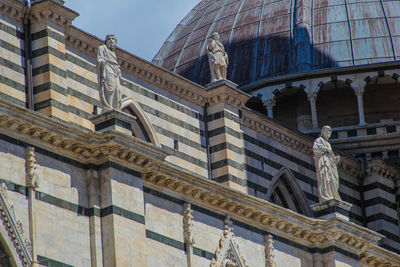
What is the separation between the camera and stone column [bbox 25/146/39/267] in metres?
20.9

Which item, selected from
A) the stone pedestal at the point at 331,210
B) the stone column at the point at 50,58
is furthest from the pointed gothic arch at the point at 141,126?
the stone pedestal at the point at 331,210

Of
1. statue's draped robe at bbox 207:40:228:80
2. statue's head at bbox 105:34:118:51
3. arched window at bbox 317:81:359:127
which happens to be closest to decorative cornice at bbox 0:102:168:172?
statue's head at bbox 105:34:118:51

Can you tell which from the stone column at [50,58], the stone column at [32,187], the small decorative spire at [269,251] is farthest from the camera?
the stone column at [50,58]

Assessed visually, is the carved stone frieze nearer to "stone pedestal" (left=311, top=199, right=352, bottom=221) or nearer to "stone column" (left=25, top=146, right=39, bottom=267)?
"stone column" (left=25, top=146, right=39, bottom=267)

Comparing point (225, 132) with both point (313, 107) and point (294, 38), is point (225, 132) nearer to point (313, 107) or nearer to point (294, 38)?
point (313, 107)

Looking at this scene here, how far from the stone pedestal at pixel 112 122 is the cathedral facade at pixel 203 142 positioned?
2 centimetres

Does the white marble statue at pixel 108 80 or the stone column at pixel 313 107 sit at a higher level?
the stone column at pixel 313 107

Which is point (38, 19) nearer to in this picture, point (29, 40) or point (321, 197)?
point (29, 40)

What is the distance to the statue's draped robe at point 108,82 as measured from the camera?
906 inches

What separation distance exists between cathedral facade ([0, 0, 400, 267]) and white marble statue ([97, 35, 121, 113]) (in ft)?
1.20

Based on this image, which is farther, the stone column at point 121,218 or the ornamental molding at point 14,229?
the stone column at point 121,218

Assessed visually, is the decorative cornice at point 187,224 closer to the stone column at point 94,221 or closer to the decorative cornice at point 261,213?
the decorative cornice at point 261,213

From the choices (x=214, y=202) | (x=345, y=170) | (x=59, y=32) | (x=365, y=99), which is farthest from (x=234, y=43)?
(x=214, y=202)

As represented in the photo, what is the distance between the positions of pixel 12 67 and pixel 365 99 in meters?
12.8
